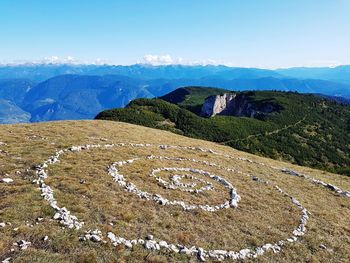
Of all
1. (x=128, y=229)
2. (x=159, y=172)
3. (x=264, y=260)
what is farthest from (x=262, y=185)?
(x=128, y=229)

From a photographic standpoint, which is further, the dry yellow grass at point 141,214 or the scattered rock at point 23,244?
the dry yellow grass at point 141,214

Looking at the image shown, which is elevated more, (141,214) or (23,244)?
(23,244)

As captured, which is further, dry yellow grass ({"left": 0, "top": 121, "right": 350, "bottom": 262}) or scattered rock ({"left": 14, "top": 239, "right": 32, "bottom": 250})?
dry yellow grass ({"left": 0, "top": 121, "right": 350, "bottom": 262})

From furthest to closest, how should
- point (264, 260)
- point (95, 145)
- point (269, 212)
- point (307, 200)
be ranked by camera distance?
point (95, 145) → point (307, 200) → point (269, 212) → point (264, 260)

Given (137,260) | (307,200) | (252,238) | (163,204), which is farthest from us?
(307,200)

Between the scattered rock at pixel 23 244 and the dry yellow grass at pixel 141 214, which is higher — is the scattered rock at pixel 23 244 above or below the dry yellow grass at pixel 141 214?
above

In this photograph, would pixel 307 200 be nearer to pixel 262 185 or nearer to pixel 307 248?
pixel 262 185

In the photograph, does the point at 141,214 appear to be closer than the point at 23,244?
No

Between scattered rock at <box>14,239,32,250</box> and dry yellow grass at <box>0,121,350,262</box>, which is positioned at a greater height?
scattered rock at <box>14,239,32,250</box>
